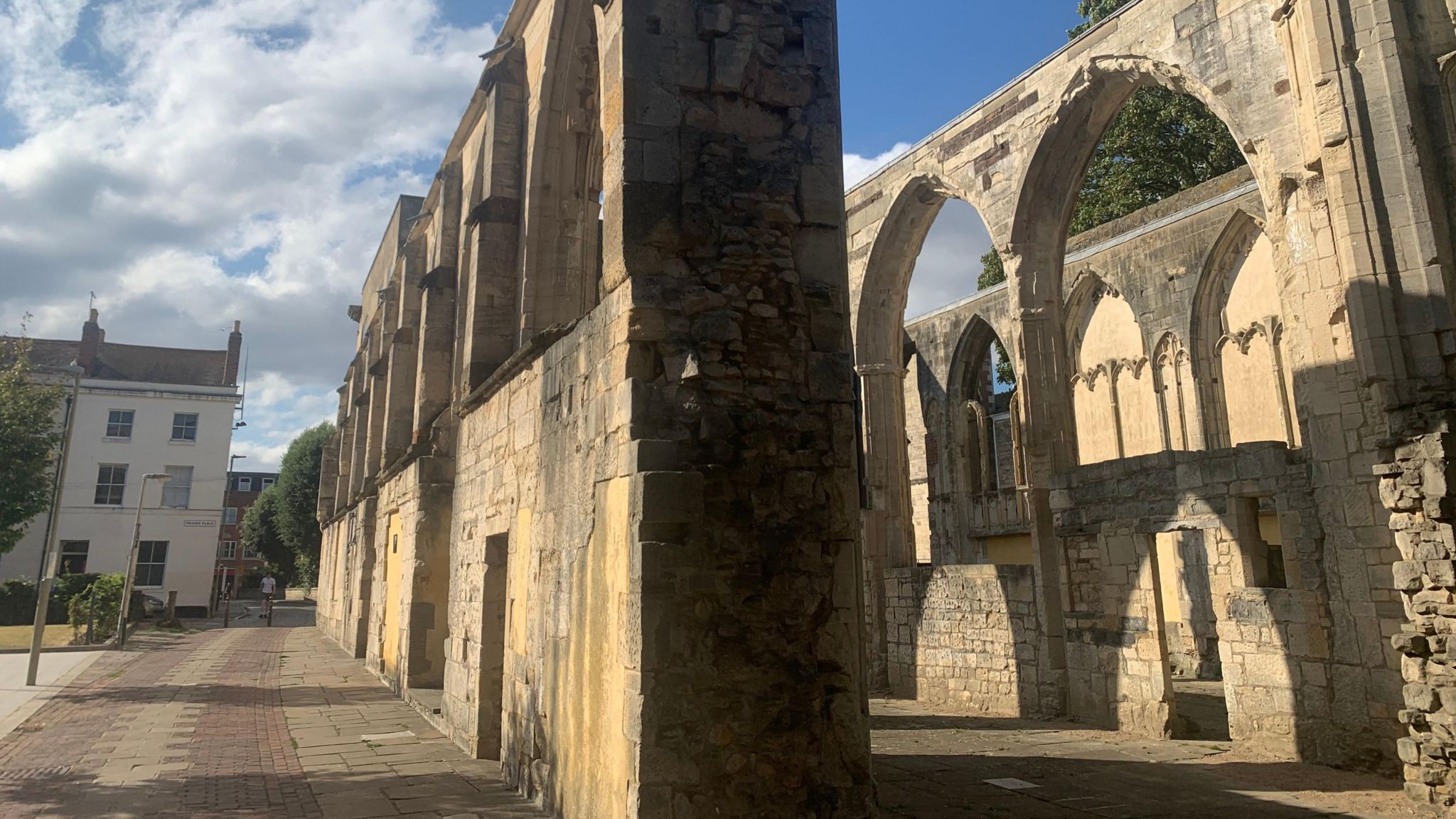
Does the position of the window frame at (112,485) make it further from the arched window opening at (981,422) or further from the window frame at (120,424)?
the arched window opening at (981,422)

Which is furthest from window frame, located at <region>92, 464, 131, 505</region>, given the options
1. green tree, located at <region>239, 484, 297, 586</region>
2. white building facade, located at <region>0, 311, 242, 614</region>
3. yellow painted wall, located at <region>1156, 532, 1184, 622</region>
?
yellow painted wall, located at <region>1156, 532, 1184, 622</region>

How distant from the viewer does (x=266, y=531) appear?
4453cm

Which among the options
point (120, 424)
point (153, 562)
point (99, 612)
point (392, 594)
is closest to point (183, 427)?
point (120, 424)

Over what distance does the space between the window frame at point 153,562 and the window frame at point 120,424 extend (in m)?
3.80

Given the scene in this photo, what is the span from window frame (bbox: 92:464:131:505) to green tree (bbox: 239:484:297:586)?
13521mm

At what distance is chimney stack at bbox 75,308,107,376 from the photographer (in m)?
32.9

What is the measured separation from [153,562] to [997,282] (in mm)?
27943

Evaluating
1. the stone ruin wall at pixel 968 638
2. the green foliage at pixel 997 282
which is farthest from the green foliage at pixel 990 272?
the stone ruin wall at pixel 968 638

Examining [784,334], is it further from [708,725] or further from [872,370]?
[872,370]

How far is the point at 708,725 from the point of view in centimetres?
421

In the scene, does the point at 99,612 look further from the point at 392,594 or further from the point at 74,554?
the point at 74,554

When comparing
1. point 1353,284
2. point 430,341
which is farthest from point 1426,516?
point 430,341

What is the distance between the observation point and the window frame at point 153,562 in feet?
96.9

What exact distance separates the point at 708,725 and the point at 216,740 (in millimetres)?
6057
